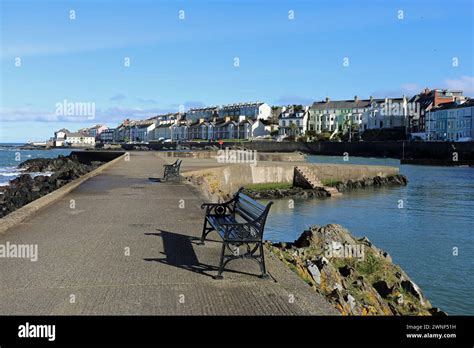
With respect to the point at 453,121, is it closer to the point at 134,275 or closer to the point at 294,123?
the point at 294,123

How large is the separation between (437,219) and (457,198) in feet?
29.2

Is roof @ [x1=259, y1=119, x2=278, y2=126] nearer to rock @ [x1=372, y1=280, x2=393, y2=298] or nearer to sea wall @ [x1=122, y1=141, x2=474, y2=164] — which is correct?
sea wall @ [x1=122, y1=141, x2=474, y2=164]

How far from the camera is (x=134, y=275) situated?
6.21 meters

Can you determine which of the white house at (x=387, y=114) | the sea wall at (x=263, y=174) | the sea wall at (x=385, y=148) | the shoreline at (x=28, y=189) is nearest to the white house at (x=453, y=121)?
the white house at (x=387, y=114)

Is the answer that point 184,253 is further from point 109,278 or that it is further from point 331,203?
point 331,203

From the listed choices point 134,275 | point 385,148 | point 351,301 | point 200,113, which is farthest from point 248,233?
point 200,113

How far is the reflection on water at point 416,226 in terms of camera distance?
11.4 metres

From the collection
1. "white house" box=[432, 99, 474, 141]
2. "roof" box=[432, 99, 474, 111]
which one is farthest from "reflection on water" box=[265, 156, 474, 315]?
"roof" box=[432, 99, 474, 111]

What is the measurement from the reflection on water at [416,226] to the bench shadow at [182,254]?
512 centimetres

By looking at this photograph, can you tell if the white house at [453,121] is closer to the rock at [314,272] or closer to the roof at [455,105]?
the roof at [455,105]
